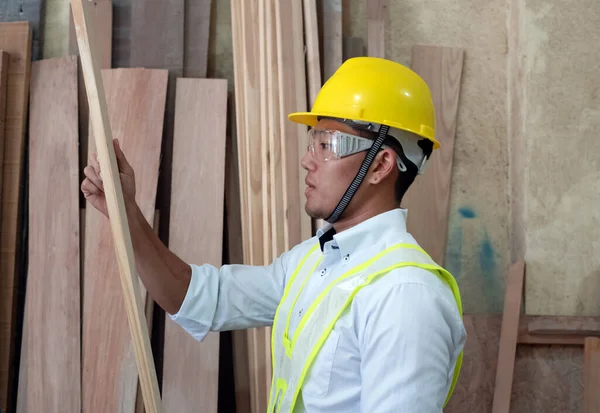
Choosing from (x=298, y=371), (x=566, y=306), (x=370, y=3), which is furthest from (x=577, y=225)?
(x=298, y=371)

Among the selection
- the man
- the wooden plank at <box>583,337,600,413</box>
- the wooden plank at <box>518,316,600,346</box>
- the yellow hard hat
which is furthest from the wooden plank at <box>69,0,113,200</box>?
the wooden plank at <box>583,337,600,413</box>

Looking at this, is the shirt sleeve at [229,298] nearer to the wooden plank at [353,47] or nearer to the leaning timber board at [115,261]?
the leaning timber board at [115,261]

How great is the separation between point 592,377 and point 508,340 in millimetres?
443

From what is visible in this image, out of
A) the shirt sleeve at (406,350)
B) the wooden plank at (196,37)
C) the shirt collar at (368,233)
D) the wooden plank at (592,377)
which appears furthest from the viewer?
the wooden plank at (196,37)

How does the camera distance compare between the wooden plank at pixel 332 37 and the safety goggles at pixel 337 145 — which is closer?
the safety goggles at pixel 337 145

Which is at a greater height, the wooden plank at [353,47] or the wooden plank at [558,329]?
the wooden plank at [353,47]

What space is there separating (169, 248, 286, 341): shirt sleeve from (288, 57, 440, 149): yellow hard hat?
22.1 inches

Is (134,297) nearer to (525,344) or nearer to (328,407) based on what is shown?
(328,407)

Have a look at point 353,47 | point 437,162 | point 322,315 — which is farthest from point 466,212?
point 322,315

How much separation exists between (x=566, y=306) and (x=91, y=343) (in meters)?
2.13

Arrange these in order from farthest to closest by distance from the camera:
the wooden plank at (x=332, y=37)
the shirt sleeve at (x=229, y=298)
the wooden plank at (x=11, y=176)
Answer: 1. the wooden plank at (x=332, y=37)
2. the wooden plank at (x=11, y=176)
3. the shirt sleeve at (x=229, y=298)

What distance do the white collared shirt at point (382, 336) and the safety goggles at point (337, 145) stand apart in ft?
0.67

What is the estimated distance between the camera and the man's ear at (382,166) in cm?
194

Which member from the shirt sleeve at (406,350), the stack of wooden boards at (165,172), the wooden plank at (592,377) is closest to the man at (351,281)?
the shirt sleeve at (406,350)
